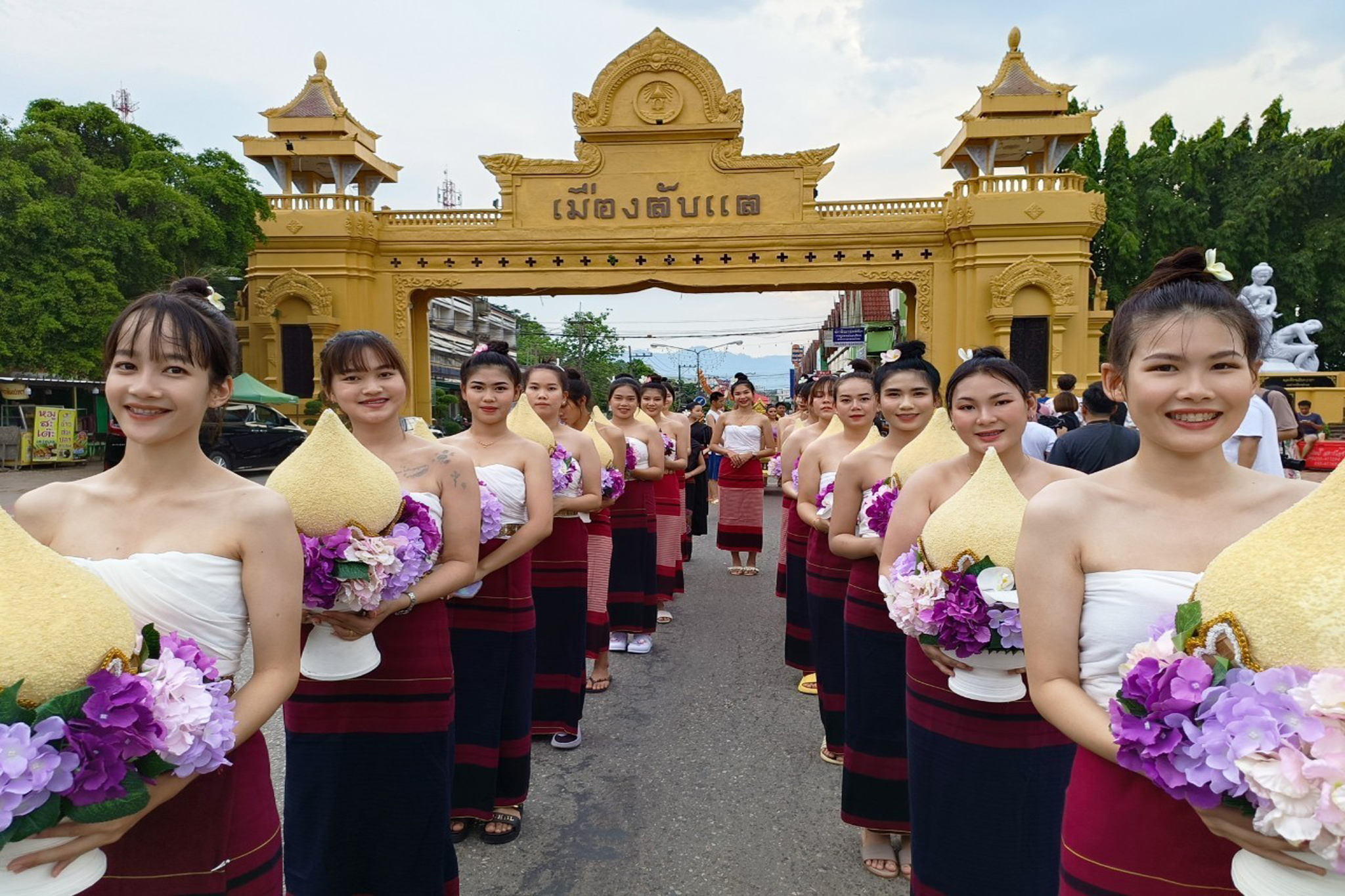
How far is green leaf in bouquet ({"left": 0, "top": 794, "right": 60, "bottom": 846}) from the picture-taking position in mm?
1277

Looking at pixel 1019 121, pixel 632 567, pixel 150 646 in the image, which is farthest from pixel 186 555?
pixel 1019 121

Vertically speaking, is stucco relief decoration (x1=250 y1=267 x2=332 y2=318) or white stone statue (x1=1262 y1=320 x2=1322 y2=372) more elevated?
stucco relief decoration (x1=250 y1=267 x2=332 y2=318)

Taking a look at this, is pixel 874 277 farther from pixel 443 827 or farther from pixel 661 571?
pixel 443 827

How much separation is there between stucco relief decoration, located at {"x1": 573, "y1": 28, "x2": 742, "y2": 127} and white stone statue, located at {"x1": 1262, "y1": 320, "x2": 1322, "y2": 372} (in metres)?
15.7

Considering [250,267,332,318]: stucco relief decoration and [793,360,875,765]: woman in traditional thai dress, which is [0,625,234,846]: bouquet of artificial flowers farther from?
[250,267,332,318]: stucco relief decoration

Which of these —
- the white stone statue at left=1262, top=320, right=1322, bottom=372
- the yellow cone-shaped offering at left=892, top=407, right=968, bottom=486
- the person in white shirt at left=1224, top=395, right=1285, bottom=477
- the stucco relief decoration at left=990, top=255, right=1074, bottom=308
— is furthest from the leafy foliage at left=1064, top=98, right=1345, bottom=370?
the yellow cone-shaped offering at left=892, top=407, right=968, bottom=486

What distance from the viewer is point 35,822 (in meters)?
1.29

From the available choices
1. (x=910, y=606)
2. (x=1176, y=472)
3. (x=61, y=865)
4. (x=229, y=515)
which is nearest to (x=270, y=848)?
(x=61, y=865)

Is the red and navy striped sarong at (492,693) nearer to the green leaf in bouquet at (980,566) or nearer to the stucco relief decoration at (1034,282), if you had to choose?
the green leaf in bouquet at (980,566)

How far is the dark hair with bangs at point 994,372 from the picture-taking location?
276 cm

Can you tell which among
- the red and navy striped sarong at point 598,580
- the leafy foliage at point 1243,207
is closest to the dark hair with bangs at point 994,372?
the red and navy striped sarong at point 598,580

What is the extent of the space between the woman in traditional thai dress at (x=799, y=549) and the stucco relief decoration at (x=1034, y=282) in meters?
13.2

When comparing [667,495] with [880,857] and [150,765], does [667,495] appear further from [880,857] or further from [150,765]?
[150,765]

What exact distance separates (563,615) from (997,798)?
2606mm
